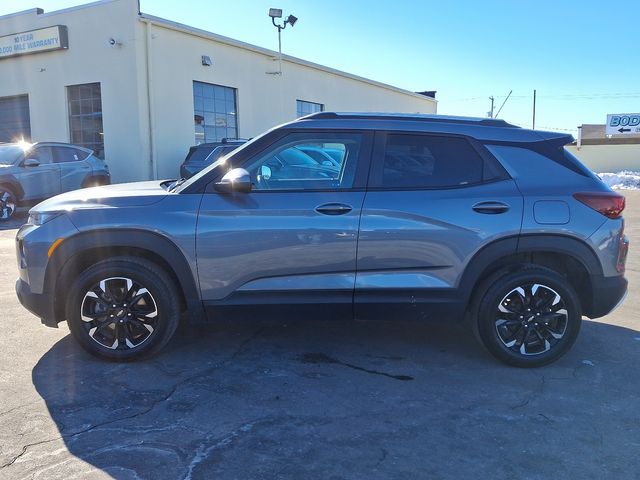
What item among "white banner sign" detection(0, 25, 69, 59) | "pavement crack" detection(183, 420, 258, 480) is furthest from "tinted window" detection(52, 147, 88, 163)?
"pavement crack" detection(183, 420, 258, 480)

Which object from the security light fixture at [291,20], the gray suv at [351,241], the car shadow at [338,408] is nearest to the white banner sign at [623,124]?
the security light fixture at [291,20]

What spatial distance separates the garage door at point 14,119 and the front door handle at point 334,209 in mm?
18176

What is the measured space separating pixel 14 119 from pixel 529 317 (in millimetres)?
20114

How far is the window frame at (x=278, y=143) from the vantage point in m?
4.08

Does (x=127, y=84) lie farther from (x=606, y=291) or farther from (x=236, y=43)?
(x=606, y=291)

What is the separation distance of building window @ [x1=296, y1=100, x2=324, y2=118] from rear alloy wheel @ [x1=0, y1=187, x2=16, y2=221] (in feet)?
42.2

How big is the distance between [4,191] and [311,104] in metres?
14.5

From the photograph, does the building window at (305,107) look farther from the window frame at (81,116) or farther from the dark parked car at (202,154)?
the dark parked car at (202,154)

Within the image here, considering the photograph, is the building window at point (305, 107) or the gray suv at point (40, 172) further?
the building window at point (305, 107)

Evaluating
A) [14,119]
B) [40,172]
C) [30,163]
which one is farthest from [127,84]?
[14,119]

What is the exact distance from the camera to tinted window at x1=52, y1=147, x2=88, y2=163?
43.3 feet

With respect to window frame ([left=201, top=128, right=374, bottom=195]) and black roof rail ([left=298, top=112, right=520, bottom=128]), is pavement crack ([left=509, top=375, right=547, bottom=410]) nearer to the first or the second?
window frame ([left=201, top=128, right=374, bottom=195])

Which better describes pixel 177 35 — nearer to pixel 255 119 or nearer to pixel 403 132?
pixel 255 119

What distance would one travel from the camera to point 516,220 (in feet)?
13.3
